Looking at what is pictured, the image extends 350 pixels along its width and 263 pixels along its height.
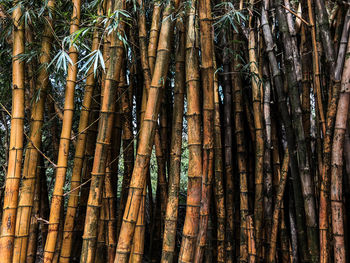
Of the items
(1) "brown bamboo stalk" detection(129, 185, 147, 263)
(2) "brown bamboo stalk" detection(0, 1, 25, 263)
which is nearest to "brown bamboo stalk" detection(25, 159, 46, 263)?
(2) "brown bamboo stalk" detection(0, 1, 25, 263)

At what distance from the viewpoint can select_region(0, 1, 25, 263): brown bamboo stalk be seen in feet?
5.22

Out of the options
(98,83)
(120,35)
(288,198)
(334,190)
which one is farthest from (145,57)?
(288,198)

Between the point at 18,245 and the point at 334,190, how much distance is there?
5.71ft

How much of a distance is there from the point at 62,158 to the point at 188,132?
0.78 m

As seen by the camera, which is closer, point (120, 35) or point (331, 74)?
point (120, 35)

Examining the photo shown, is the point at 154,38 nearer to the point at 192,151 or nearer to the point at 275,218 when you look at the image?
the point at 192,151

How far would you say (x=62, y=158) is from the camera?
1683 mm

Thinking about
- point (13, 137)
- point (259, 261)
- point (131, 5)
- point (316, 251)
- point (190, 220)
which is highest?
point (131, 5)

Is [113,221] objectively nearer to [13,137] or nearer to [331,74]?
[13,137]

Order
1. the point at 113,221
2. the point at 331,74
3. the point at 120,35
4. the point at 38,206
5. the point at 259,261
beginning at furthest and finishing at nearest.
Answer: the point at 38,206 → the point at 259,261 → the point at 113,221 → the point at 331,74 → the point at 120,35

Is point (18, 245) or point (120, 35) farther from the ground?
point (120, 35)

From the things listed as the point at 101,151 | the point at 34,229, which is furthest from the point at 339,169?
the point at 34,229

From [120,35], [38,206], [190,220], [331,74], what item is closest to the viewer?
[190,220]

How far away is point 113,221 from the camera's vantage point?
176 cm
